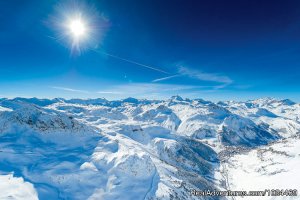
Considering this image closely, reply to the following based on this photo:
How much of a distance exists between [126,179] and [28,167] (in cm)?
5998

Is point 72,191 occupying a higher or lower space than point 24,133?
lower

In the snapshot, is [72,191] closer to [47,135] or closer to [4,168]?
[4,168]

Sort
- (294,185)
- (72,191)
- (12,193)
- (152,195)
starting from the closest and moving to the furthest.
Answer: (12,193), (72,191), (152,195), (294,185)

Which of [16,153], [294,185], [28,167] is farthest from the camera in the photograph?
[294,185]

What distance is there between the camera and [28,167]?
5591 inches

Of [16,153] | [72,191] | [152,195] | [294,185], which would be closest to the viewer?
[72,191]

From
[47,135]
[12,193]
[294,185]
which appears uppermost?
[47,135]

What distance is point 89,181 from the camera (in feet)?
448

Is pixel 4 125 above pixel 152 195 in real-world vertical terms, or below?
above

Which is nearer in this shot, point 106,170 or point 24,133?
point 106,170

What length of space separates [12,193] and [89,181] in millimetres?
41420

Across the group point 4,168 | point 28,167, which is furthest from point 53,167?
point 4,168

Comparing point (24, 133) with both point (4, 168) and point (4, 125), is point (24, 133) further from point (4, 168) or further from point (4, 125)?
point (4, 168)

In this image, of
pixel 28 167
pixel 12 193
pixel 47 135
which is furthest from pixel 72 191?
pixel 47 135
